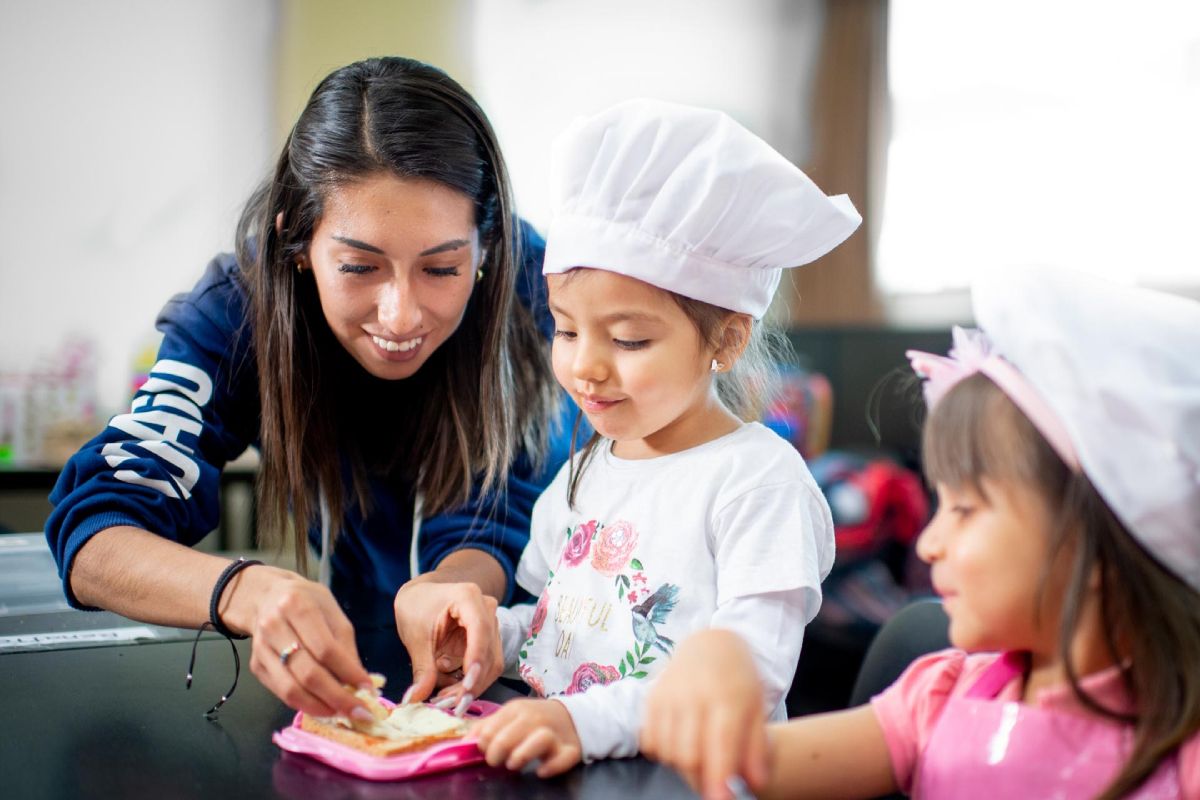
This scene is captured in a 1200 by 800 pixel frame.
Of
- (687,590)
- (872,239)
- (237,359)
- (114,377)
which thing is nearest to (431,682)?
(687,590)

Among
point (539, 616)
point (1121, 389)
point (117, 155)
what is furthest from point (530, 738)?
point (117, 155)

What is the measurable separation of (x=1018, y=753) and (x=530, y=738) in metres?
0.33

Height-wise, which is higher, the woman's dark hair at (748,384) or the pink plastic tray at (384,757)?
the woman's dark hair at (748,384)

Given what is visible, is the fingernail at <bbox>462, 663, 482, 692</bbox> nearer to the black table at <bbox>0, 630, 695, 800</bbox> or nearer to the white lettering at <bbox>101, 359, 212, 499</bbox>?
the black table at <bbox>0, 630, 695, 800</bbox>

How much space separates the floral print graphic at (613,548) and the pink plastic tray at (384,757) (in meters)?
0.26

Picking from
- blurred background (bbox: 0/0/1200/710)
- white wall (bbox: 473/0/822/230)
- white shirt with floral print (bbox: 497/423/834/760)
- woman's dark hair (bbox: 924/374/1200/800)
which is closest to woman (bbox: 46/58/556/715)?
white shirt with floral print (bbox: 497/423/834/760)

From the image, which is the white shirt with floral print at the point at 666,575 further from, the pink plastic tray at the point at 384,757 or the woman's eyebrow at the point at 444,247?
the woman's eyebrow at the point at 444,247

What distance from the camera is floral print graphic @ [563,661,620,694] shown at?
103 centimetres

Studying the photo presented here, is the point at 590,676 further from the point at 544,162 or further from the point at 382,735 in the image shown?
the point at 544,162

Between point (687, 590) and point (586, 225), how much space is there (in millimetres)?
343

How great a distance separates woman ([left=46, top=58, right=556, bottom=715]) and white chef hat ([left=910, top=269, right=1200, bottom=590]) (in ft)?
1.77

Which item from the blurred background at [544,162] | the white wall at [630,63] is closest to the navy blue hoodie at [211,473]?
the blurred background at [544,162]

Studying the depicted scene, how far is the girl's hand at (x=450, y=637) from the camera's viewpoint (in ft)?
3.28

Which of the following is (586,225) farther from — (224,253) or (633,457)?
(224,253)
